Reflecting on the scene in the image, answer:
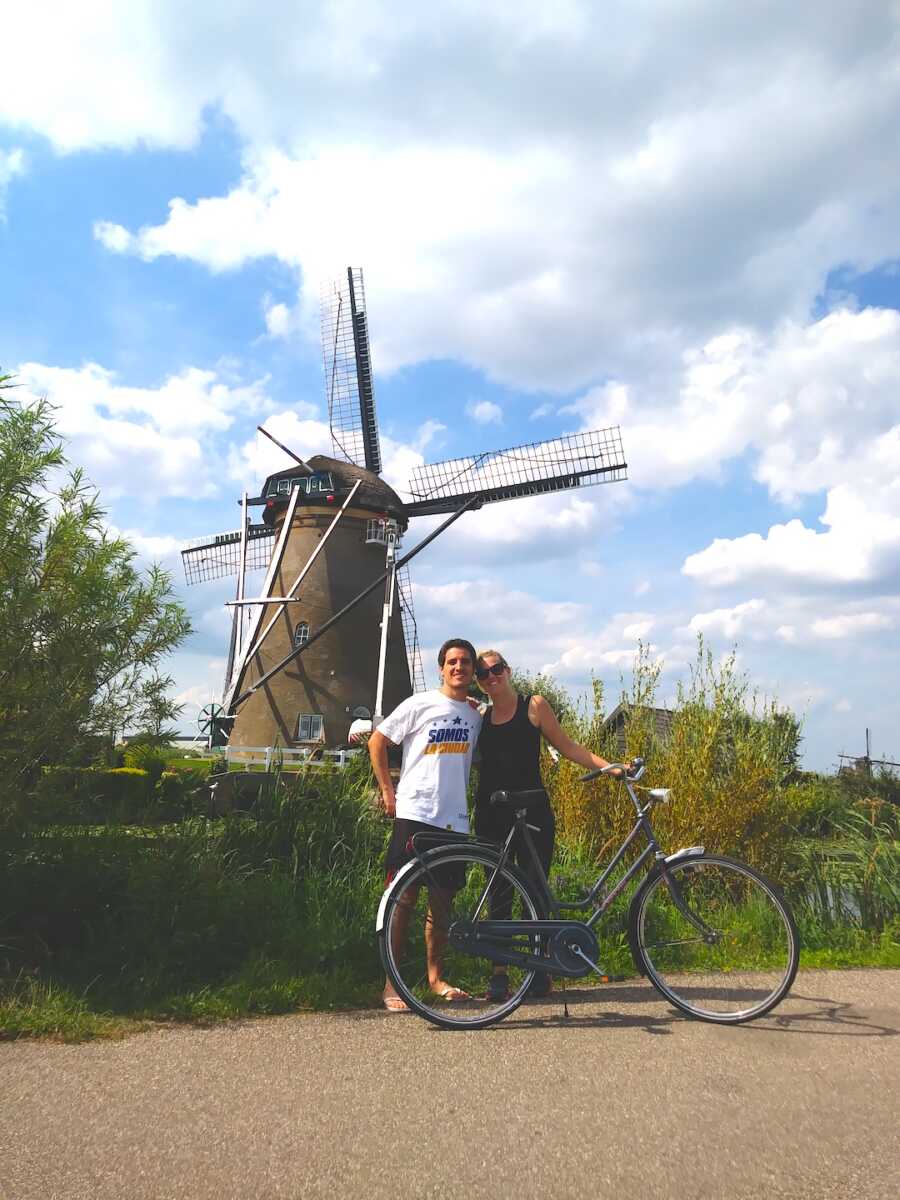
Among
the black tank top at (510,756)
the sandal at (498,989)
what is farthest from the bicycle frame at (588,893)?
the black tank top at (510,756)

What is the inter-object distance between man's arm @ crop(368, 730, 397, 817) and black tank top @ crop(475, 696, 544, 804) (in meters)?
0.44

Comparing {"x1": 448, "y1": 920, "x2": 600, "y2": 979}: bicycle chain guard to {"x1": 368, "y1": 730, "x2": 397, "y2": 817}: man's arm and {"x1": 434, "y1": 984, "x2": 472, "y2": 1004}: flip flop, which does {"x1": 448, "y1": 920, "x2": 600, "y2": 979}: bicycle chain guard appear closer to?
{"x1": 434, "y1": 984, "x2": 472, "y2": 1004}: flip flop

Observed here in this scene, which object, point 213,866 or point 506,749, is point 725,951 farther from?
point 213,866

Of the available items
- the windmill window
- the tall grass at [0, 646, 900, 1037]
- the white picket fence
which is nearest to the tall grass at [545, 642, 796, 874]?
the tall grass at [0, 646, 900, 1037]

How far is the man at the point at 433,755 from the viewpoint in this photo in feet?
14.3

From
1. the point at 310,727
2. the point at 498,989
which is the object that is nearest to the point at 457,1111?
the point at 498,989

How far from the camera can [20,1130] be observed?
2.66 metres

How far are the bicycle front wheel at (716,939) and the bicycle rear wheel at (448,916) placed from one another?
595 millimetres

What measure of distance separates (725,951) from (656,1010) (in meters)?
0.86

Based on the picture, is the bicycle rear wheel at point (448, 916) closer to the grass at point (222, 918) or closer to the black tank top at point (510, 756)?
the grass at point (222, 918)

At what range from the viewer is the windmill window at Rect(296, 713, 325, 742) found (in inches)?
959

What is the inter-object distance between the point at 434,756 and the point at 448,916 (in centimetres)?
76

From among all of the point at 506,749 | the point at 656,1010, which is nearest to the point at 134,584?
the point at 506,749

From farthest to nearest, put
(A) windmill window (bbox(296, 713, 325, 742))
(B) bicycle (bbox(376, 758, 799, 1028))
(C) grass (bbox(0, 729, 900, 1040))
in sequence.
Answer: (A) windmill window (bbox(296, 713, 325, 742)) → (B) bicycle (bbox(376, 758, 799, 1028)) → (C) grass (bbox(0, 729, 900, 1040))
